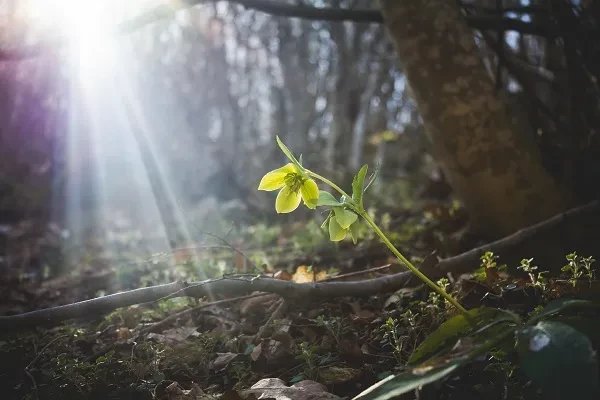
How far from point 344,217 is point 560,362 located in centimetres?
60

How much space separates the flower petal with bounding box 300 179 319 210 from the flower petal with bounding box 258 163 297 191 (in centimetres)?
5

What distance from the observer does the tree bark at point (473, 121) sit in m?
2.23

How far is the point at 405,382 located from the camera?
39.2 inches

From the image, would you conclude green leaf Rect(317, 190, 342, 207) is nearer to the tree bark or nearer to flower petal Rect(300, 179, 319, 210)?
flower petal Rect(300, 179, 319, 210)

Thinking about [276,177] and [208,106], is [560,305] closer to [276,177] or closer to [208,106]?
[276,177]

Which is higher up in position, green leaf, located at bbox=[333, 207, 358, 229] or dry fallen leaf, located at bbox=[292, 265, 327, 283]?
green leaf, located at bbox=[333, 207, 358, 229]

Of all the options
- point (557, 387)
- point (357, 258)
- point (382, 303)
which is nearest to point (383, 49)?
point (357, 258)

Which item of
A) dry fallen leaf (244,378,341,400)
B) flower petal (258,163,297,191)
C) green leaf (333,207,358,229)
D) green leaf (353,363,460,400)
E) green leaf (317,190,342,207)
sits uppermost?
flower petal (258,163,297,191)

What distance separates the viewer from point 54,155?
797cm

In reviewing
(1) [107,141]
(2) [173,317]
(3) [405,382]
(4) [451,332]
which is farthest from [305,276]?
(1) [107,141]

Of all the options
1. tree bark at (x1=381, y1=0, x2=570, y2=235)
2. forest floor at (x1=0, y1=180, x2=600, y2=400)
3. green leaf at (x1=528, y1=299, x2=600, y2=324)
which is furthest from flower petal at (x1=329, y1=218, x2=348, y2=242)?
tree bark at (x1=381, y1=0, x2=570, y2=235)

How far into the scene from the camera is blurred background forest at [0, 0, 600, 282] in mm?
2492

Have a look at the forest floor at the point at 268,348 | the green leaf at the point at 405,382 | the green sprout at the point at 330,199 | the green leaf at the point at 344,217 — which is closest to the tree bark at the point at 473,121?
the forest floor at the point at 268,348

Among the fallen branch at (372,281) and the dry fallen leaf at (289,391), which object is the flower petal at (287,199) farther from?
the dry fallen leaf at (289,391)
